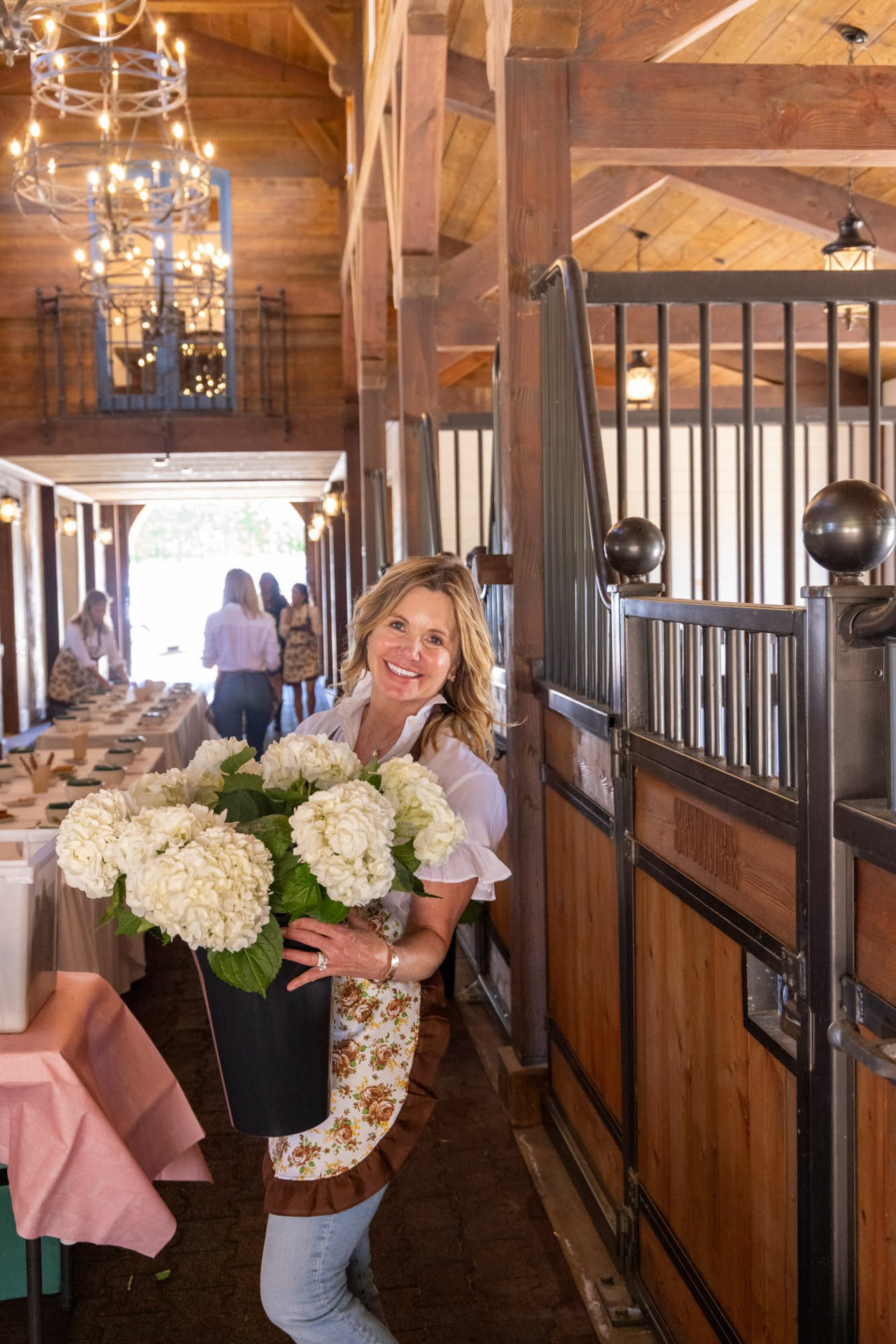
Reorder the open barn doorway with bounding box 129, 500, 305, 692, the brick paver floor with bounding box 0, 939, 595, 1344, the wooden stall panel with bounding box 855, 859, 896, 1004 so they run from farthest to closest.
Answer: the open barn doorway with bounding box 129, 500, 305, 692
the brick paver floor with bounding box 0, 939, 595, 1344
the wooden stall panel with bounding box 855, 859, 896, 1004

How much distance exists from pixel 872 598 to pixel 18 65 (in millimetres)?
13193

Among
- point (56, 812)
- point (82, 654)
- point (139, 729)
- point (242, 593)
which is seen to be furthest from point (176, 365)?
point (56, 812)

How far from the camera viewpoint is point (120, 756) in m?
5.84

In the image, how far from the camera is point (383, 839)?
1.55m

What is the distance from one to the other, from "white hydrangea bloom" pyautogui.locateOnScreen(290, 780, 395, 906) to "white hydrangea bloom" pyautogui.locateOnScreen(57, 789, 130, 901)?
25 cm

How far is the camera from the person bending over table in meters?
9.50

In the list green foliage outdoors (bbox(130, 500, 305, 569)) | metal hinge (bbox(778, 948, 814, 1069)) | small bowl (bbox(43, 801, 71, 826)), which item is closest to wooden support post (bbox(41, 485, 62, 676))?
small bowl (bbox(43, 801, 71, 826))

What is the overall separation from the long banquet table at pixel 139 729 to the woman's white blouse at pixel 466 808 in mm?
4208

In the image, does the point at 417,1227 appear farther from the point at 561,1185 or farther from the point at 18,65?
the point at 18,65

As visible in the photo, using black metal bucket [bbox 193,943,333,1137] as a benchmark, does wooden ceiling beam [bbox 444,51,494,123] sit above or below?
above

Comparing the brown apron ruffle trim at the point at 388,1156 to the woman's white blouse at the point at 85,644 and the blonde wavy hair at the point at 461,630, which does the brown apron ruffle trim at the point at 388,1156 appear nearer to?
the blonde wavy hair at the point at 461,630

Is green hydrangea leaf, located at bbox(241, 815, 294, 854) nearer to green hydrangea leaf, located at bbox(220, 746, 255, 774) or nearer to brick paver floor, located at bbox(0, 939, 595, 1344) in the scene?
green hydrangea leaf, located at bbox(220, 746, 255, 774)

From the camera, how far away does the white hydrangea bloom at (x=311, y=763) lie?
5.70 ft

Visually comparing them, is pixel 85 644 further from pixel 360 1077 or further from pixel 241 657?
pixel 360 1077
